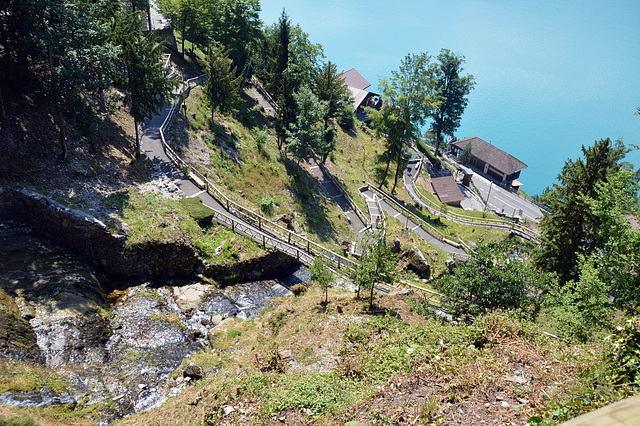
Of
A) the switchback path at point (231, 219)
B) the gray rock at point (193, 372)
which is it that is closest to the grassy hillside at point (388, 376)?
the gray rock at point (193, 372)

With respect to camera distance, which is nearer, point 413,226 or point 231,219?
point 231,219

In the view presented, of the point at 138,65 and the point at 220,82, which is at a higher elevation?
the point at 220,82

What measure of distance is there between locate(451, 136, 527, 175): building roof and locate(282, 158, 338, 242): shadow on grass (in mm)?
54105

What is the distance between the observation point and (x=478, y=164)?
82.1m

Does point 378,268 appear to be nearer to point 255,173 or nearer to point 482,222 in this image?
point 255,173

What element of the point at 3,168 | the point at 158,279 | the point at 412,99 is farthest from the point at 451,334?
the point at 412,99

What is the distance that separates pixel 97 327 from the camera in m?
17.8

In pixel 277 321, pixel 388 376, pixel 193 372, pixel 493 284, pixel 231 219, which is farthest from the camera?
pixel 231 219

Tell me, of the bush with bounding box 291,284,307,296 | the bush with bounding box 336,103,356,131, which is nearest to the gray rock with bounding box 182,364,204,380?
the bush with bounding box 291,284,307,296

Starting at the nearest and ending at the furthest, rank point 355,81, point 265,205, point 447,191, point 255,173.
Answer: point 265,205, point 255,173, point 447,191, point 355,81

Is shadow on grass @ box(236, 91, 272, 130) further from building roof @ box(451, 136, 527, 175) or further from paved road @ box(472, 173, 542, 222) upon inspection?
building roof @ box(451, 136, 527, 175)

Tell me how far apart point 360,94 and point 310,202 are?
49.0 m

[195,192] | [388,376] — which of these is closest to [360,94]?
[195,192]

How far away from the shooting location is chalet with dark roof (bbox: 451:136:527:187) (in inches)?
3039
